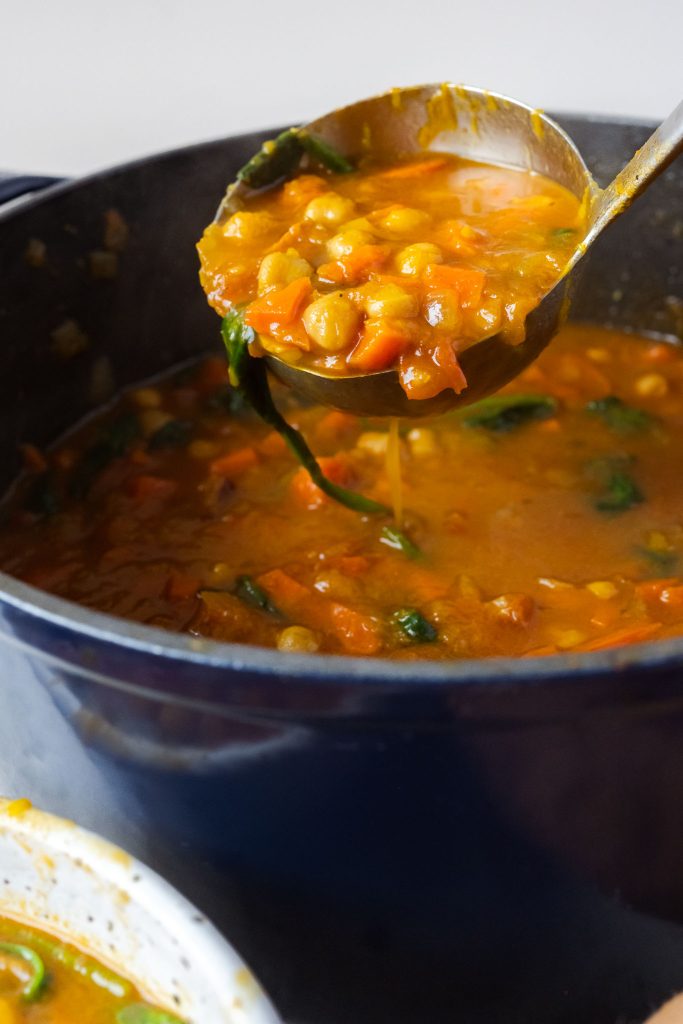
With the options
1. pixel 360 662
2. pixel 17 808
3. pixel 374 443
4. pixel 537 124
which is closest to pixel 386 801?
pixel 360 662

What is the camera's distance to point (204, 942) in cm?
164

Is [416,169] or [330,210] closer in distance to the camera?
[330,210]

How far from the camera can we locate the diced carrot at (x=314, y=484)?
278 cm

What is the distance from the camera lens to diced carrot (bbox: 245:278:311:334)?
228cm

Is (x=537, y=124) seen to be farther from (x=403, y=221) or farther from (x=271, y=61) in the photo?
(x=271, y=61)

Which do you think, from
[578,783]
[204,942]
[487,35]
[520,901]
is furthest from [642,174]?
[487,35]

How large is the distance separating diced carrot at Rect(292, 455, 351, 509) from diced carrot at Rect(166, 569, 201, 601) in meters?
0.34

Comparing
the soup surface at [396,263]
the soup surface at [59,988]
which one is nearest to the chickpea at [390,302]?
the soup surface at [396,263]

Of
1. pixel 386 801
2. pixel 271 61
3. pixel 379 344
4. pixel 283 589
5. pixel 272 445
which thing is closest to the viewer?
pixel 386 801

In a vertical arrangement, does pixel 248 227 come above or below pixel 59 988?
above

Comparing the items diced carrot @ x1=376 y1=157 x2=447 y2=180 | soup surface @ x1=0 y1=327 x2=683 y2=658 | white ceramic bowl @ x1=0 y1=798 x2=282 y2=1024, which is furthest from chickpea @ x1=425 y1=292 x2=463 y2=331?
white ceramic bowl @ x1=0 y1=798 x2=282 y2=1024

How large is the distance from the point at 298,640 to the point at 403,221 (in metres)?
0.84

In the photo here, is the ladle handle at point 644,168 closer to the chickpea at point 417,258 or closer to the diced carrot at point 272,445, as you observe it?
the chickpea at point 417,258

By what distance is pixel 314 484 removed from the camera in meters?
2.78
